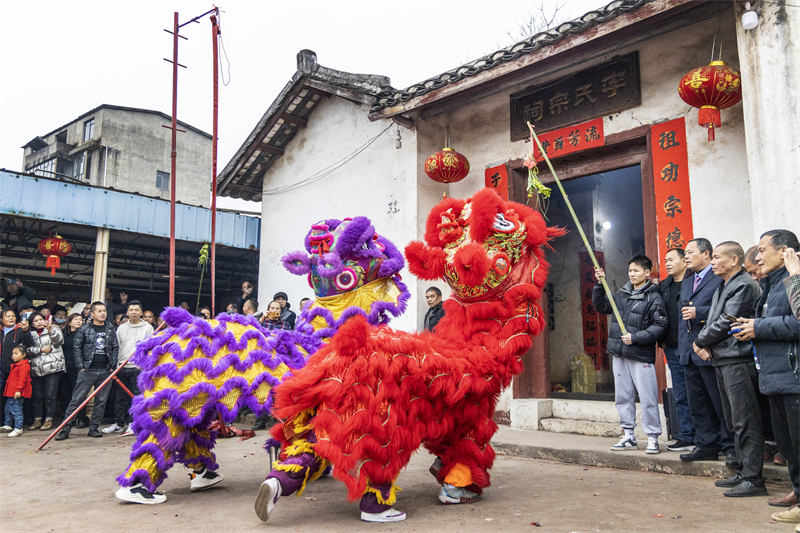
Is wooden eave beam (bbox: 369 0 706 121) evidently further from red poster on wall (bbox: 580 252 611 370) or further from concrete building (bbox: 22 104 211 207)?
concrete building (bbox: 22 104 211 207)

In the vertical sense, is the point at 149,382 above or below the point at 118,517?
above

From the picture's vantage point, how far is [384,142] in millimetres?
8102

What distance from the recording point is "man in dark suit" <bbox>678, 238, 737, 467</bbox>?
13.0 feet

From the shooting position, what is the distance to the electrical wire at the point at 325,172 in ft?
27.6

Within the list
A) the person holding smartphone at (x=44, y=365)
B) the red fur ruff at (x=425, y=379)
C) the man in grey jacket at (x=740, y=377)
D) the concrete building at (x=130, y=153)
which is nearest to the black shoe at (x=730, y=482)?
the man in grey jacket at (x=740, y=377)

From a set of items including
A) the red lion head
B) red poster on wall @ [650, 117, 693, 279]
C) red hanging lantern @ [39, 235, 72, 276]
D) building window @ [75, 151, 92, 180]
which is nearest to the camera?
the red lion head

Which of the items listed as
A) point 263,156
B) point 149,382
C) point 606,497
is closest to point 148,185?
point 263,156

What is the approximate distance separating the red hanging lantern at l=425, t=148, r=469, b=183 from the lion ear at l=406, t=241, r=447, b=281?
3.53 meters

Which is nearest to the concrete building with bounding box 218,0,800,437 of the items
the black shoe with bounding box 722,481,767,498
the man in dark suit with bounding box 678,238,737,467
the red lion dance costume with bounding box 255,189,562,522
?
the man in dark suit with bounding box 678,238,737,467

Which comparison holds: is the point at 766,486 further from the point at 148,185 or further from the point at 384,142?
the point at 148,185

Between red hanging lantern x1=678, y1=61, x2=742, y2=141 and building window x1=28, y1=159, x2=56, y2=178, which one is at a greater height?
building window x1=28, y1=159, x2=56, y2=178

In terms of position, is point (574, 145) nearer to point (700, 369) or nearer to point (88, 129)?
point (700, 369)

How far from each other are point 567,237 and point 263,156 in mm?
5733

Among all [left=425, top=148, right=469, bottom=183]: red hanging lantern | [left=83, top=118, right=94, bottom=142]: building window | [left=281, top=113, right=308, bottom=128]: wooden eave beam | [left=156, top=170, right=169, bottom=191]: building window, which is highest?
[left=83, top=118, right=94, bottom=142]: building window
